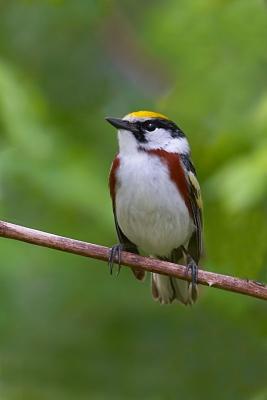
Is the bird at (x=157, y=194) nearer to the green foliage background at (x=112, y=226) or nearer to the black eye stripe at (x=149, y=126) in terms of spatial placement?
the black eye stripe at (x=149, y=126)

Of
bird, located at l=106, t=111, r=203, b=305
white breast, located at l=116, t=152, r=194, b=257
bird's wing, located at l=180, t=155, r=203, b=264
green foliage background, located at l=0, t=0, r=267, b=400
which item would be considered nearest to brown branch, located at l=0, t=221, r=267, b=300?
green foliage background, located at l=0, t=0, r=267, b=400

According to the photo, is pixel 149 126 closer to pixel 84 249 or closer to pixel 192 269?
pixel 192 269

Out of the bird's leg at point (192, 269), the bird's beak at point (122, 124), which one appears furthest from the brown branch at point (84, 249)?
the bird's beak at point (122, 124)

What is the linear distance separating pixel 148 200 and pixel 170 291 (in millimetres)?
621

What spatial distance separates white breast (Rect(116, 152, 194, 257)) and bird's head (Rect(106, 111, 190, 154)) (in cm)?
9

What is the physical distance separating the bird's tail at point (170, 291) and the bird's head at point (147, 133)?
0.72 m

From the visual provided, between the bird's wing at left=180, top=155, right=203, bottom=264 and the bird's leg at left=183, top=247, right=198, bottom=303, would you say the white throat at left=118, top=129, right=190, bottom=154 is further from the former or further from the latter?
the bird's leg at left=183, top=247, right=198, bottom=303

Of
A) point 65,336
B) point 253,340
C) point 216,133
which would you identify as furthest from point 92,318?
point 216,133

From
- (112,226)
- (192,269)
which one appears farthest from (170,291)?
(192,269)

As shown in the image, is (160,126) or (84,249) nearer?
(84,249)

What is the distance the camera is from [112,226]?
519cm

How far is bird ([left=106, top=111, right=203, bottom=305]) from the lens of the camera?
490 cm

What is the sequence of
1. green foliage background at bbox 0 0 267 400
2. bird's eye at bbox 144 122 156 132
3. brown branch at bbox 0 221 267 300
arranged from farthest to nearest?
bird's eye at bbox 144 122 156 132
green foliage background at bbox 0 0 267 400
brown branch at bbox 0 221 267 300

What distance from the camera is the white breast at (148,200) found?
489 cm
